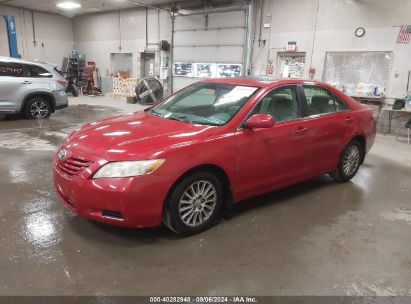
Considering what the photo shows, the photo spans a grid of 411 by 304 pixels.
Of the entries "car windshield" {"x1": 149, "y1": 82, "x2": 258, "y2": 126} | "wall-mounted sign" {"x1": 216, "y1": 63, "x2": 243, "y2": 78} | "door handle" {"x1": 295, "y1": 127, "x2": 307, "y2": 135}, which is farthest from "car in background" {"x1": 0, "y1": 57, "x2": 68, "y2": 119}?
"door handle" {"x1": 295, "y1": 127, "x2": 307, "y2": 135}

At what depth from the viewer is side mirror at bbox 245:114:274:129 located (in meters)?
2.92

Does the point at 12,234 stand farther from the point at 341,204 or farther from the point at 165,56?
the point at 165,56

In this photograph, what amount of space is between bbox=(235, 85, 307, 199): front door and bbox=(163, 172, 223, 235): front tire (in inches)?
11.0

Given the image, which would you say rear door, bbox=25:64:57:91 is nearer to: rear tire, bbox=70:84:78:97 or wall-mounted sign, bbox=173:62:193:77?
wall-mounted sign, bbox=173:62:193:77

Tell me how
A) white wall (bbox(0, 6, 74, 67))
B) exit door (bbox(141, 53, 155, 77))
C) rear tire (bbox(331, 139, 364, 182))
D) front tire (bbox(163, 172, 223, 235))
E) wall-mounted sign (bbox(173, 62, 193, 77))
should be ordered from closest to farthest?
front tire (bbox(163, 172, 223, 235))
rear tire (bbox(331, 139, 364, 182))
wall-mounted sign (bbox(173, 62, 193, 77))
exit door (bbox(141, 53, 155, 77))
white wall (bbox(0, 6, 74, 67))

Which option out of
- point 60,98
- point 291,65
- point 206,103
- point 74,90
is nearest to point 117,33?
point 74,90

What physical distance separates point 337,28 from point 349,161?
623 centimetres

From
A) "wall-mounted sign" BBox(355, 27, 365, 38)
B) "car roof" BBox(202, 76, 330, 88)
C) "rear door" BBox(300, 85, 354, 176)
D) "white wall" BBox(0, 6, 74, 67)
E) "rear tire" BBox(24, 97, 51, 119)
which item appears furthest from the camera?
"white wall" BBox(0, 6, 74, 67)

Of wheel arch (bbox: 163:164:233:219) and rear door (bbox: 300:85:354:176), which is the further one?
rear door (bbox: 300:85:354:176)

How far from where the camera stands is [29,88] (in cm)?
782

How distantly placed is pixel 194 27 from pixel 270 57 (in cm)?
348

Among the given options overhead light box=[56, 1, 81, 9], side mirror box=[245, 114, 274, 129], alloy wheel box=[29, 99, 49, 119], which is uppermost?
overhead light box=[56, 1, 81, 9]

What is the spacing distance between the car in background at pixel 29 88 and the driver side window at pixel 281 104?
6.64 meters

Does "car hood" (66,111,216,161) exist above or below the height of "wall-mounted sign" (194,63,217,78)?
below
